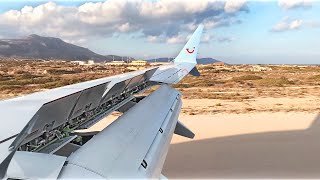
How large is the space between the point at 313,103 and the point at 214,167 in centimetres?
1638

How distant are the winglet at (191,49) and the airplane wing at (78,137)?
5.31m

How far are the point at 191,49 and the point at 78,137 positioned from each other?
7.41 metres

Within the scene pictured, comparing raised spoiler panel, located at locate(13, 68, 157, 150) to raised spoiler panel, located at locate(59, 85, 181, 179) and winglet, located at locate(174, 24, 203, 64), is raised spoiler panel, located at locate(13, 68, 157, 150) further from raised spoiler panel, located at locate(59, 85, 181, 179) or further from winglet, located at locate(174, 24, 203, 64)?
winglet, located at locate(174, 24, 203, 64)

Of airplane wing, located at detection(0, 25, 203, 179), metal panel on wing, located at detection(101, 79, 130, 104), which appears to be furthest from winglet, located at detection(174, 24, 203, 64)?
airplane wing, located at detection(0, 25, 203, 179)

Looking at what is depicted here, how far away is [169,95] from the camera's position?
7625 mm

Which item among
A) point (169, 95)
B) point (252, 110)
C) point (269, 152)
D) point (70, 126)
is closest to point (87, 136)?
point (70, 126)

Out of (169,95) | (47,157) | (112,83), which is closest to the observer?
(47,157)

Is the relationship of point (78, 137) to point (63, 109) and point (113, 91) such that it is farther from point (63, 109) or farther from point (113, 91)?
point (113, 91)

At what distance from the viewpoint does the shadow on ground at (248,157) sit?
31.4 ft

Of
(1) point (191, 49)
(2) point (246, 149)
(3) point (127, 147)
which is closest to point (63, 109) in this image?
(3) point (127, 147)

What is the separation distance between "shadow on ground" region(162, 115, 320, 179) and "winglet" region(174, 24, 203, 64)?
275 cm

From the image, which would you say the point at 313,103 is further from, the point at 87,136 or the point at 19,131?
the point at 19,131

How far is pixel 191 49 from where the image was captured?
11477 mm

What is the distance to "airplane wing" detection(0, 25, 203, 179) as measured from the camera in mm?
2461
